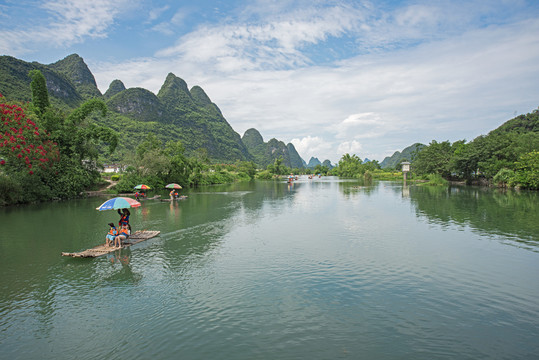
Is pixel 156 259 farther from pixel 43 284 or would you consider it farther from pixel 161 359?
pixel 161 359

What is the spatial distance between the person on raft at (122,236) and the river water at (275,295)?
45 centimetres

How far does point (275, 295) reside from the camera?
376 inches

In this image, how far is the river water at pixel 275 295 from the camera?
6887 mm

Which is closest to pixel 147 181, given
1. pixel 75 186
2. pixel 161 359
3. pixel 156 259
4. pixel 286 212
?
pixel 75 186

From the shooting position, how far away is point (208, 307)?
875cm

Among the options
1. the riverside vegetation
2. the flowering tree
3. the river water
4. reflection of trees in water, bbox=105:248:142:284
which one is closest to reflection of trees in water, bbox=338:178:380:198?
the riverside vegetation

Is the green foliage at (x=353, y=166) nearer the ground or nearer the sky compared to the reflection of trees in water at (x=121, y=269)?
nearer the sky

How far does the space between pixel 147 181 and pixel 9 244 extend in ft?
122

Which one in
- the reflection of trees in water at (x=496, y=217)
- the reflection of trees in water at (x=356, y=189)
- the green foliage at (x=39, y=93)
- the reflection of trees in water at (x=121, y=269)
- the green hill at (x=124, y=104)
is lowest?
the reflection of trees in water at (x=496, y=217)

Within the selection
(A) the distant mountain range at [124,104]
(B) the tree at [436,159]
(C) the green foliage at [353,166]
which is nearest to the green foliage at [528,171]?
(B) the tree at [436,159]

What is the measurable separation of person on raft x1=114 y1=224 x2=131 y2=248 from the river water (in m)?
0.45

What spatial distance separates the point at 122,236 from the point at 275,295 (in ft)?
29.3

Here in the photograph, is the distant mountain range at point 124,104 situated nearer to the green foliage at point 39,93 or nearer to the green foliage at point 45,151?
the green foliage at point 39,93

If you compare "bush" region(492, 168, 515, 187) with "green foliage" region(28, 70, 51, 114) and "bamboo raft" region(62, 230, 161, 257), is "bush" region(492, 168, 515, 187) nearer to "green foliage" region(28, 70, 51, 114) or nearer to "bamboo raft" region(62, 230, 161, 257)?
"bamboo raft" region(62, 230, 161, 257)
